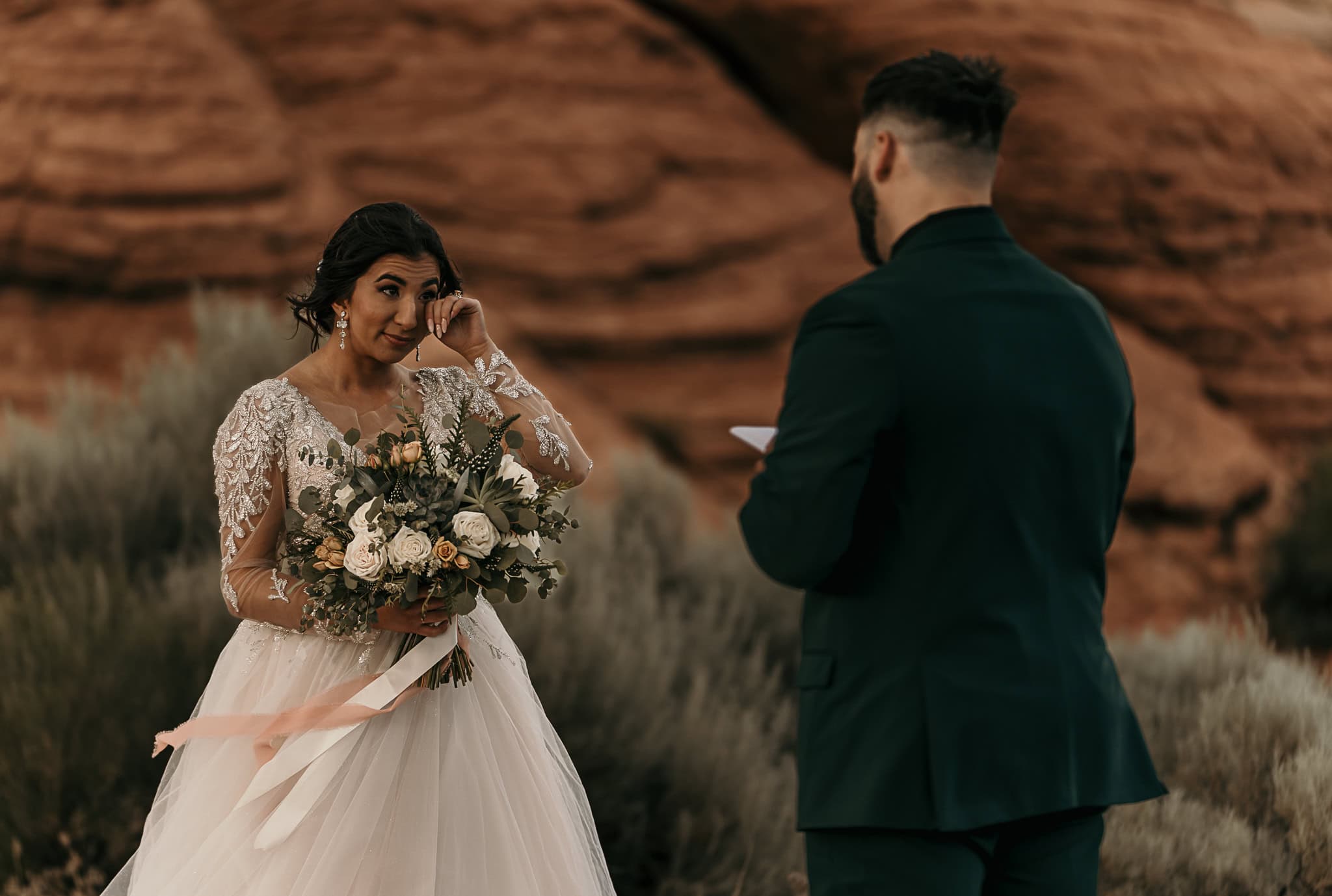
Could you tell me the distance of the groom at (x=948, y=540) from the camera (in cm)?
220

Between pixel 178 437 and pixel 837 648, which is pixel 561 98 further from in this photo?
pixel 837 648

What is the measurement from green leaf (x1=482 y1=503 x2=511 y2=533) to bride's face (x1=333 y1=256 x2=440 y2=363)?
1.77 ft

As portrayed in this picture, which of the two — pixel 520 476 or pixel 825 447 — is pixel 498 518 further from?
pixel 825 447

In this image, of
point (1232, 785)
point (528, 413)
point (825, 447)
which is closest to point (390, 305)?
point (528, 413)

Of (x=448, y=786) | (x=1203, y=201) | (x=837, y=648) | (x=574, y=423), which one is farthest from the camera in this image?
(x=1203, y=201)

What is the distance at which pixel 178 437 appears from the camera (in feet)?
20.5

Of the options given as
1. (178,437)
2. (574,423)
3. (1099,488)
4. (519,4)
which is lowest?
(574,423)

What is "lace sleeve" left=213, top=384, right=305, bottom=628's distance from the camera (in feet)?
9.61

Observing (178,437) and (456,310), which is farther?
(178,437)

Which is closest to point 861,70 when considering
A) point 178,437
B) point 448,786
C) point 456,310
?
point 178,437

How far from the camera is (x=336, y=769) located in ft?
9.57

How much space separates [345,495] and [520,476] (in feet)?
1.27

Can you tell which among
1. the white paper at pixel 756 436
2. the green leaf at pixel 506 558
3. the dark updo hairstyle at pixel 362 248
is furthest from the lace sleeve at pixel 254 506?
the white paper at pixel 756 436

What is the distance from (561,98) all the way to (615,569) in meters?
4.79
